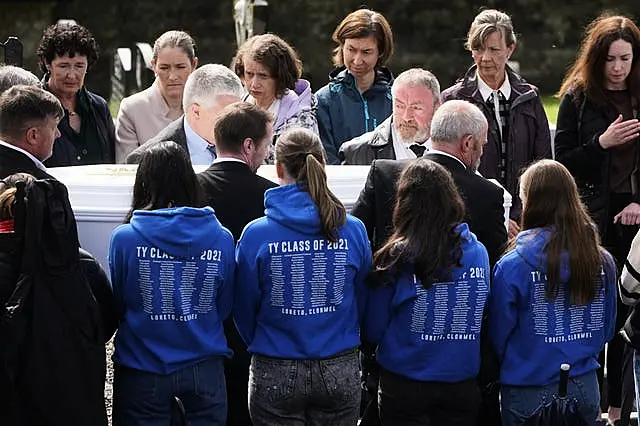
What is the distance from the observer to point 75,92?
583 cm

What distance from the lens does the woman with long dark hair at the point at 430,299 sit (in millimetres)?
3982

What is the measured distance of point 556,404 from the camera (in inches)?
155

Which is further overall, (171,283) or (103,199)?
(103,199)

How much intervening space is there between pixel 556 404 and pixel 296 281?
35.8 inches

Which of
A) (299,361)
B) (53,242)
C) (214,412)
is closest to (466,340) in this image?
(299,361)

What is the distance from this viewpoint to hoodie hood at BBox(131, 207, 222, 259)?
3848mm

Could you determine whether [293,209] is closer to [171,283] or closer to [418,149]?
[171,283]

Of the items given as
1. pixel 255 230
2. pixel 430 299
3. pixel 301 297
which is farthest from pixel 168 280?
pixel 430 299

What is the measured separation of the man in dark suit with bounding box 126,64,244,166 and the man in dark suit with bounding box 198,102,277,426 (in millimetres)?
611

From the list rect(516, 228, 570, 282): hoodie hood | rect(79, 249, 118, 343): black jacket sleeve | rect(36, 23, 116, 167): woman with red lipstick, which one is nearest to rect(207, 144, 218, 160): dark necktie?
rect(36, 23, 116, 167): woman with red lipstick

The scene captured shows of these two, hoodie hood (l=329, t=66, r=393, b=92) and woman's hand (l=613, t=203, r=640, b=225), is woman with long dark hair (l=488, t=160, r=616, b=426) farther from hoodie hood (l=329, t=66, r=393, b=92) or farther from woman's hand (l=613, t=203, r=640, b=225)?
hoodie hood (l=329, t=66, r=393, b=92)

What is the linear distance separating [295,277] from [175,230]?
1.32ft

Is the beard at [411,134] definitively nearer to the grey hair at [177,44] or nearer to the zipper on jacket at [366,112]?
the zipper on jacket at [366,112]

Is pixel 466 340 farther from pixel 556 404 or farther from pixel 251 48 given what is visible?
pixel 251 48
